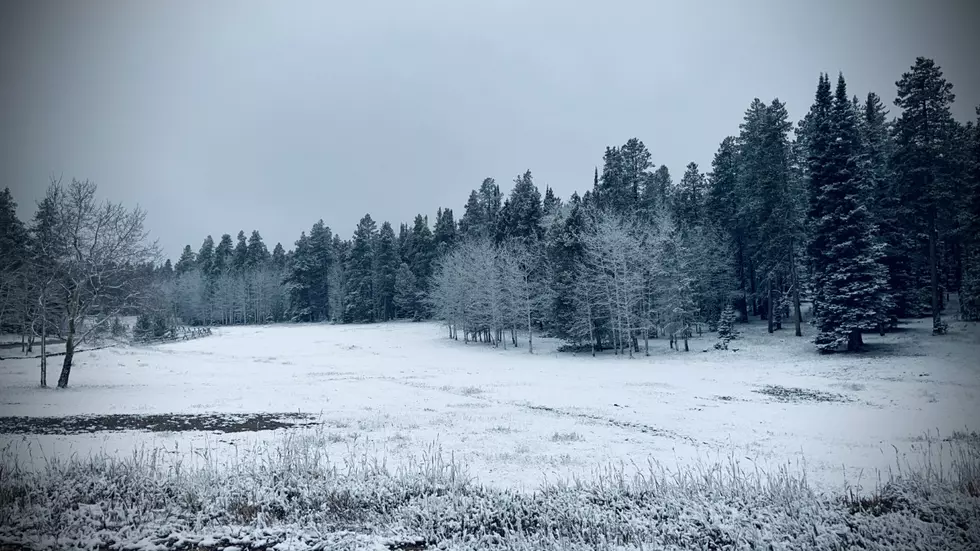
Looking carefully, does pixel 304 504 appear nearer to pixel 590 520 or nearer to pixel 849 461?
pixel 590 520

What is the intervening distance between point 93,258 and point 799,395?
34.2 meters

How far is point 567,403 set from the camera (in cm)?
1994

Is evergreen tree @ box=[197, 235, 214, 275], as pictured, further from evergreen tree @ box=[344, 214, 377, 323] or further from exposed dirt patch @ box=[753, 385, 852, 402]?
exposed dirt patch @ box=[753, 385, 852, 402]

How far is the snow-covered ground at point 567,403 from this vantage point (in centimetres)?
1148

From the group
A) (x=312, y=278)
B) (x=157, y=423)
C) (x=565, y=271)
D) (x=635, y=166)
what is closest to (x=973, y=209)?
(x=157, y=423)

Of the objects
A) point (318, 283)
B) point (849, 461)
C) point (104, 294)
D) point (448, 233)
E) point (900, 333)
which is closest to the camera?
point (849, 461)

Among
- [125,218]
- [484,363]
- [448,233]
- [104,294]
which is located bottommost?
[484,363]

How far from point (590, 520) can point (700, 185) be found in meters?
62.8

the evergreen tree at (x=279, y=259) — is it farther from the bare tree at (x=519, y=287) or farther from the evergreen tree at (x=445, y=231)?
the bare tree at (x=519, y=287)

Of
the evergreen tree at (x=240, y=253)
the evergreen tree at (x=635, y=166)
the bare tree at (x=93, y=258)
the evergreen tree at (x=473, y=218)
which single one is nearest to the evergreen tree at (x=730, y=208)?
the evergreen tree at (x=635, y=166)

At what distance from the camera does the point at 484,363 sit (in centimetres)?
3862

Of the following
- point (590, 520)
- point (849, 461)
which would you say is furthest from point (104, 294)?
point (849, 461)

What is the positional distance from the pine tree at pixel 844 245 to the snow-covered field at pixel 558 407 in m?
2.19

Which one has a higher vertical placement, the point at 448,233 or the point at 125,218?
the point at 448,233
